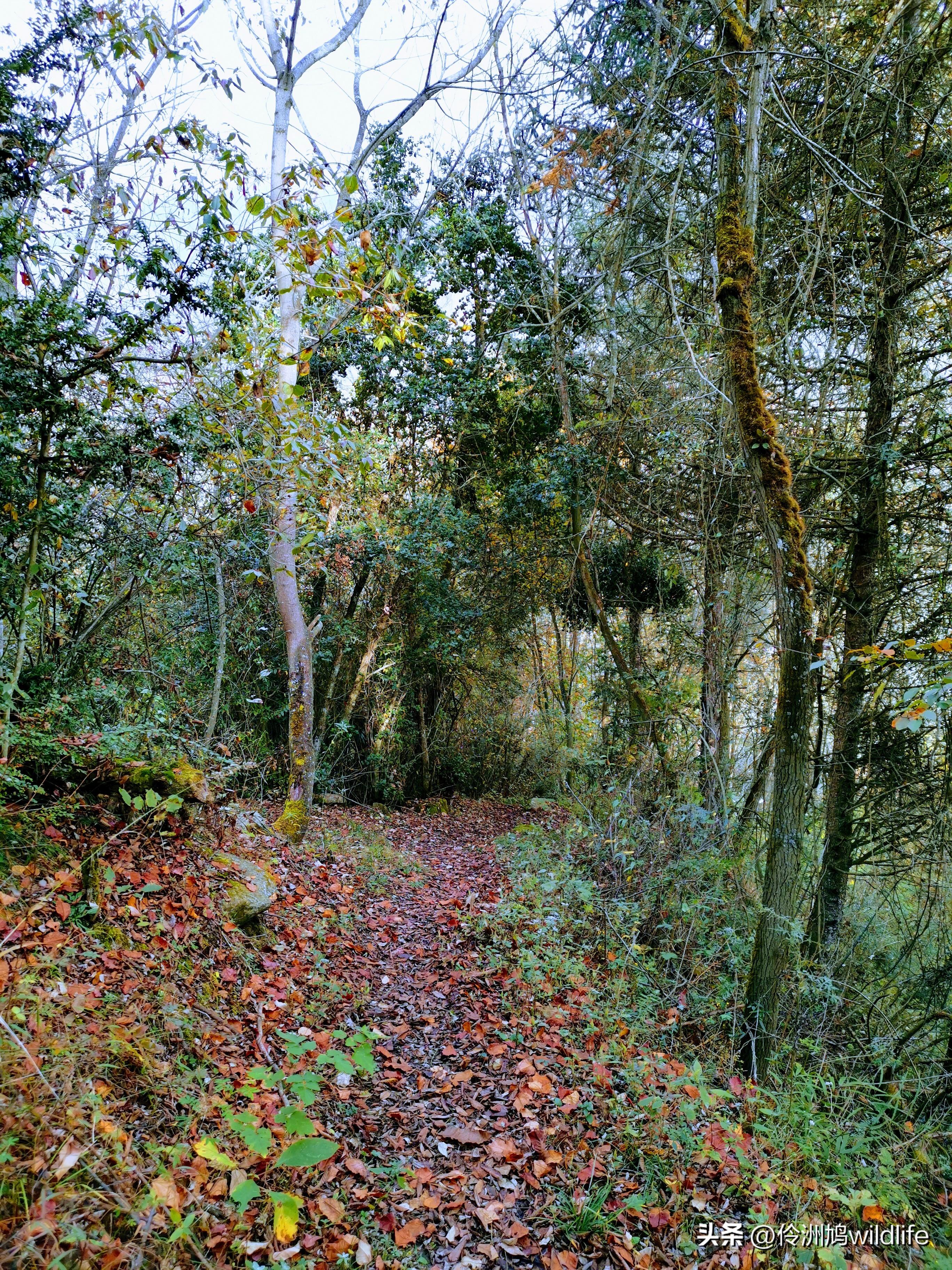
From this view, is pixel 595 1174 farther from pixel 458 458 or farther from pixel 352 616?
pixel 458 458

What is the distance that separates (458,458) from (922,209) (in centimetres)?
735

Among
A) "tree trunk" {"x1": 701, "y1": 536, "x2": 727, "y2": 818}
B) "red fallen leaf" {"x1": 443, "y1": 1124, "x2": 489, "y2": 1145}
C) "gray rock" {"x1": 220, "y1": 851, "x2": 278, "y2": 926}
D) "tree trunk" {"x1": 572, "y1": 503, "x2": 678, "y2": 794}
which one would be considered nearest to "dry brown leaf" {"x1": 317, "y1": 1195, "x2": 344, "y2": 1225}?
"red fallen leaf" {"x1": 443, "y1": 1124, "x2": 489, "y2": 1145}

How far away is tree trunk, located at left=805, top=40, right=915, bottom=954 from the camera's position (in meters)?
5.41

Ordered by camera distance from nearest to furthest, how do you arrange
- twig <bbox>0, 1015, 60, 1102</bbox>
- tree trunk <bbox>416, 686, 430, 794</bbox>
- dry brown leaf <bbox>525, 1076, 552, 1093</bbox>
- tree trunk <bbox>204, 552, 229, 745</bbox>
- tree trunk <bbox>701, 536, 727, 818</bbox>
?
twig <bbox>0, 1015, 60, 1102</bbox>, dry brown leaf <bbox>525, 1076, 552, 1093</bbox>, tree trunk <bbox>204, 552, 229, 745</bbox>, tree trunk <bbox>701, 536, 727, 818</bbox>, tree trunk <bbox>416, 686, 430, 794</bbox>

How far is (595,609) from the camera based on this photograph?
9.10 metres

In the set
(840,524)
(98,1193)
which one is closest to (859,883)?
(840,524)

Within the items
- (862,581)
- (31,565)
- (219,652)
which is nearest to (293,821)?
(219,652)

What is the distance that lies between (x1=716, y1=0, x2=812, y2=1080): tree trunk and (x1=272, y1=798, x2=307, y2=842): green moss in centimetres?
470

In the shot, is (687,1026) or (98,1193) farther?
(687,1026)

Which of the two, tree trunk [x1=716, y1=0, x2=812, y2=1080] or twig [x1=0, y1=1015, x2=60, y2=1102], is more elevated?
tree trunk [x1=716, y1=0, x2=812, y2=1080]

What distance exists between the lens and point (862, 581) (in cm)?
599

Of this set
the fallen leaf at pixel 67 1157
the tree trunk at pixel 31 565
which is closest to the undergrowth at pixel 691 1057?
the fallen leaf at pixel 67 1157

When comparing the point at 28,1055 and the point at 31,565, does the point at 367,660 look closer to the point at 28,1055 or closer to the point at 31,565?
the point at 31,565

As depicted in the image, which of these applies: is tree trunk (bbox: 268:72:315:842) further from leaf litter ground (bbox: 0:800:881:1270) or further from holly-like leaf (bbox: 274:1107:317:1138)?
holly-like leaf (bbox: 274:1107:317:1138)
